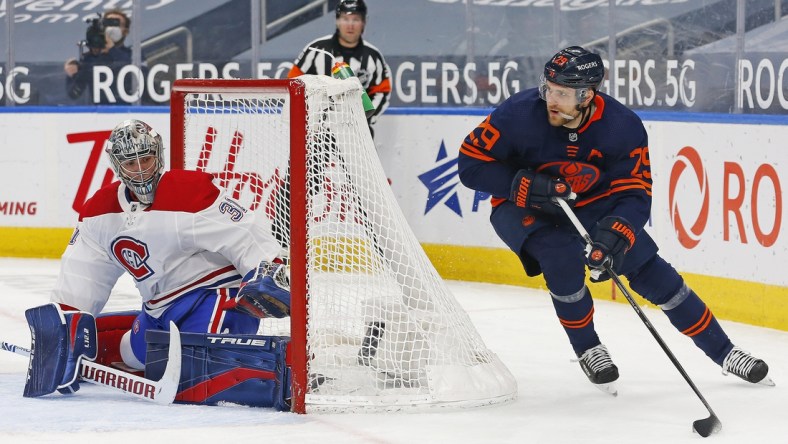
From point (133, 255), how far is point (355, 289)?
0.59 metres

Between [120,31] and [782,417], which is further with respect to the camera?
[120,31]

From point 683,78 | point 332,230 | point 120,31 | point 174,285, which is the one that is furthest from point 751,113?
point 120,31

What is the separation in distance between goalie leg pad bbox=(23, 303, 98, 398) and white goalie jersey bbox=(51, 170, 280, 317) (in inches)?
3.4

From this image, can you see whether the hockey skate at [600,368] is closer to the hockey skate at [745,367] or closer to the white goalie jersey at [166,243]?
the hockey skate at [745,367]

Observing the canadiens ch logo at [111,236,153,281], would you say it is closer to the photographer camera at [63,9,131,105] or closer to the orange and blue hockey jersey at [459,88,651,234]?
the orange and blue hockey jersey at [459,88,651,234]

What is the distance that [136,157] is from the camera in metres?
3.62

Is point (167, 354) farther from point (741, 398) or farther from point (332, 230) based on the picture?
point (741, 398)

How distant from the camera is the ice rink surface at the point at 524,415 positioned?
10.9ft

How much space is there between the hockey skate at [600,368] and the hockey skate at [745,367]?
33 centimetres

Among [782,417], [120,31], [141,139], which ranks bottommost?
[782,417]

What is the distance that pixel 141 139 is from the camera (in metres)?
3.64

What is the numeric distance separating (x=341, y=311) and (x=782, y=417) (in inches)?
45.0

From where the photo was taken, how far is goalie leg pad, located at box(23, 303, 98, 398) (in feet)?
11.9

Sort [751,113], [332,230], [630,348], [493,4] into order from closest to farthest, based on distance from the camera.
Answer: [332,230] → [630,348] → [751,113] → [493,4]
